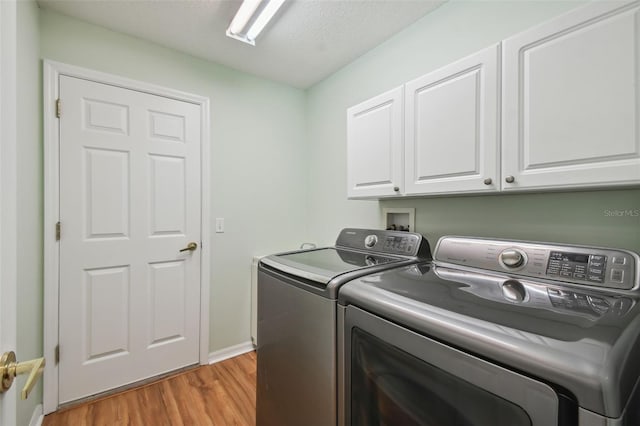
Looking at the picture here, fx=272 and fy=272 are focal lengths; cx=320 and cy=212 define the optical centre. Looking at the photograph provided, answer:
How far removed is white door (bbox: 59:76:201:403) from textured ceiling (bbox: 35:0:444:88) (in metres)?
0.41

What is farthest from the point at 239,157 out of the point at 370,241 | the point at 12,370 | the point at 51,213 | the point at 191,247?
the point at 12,370

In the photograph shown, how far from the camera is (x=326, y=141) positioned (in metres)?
2.48

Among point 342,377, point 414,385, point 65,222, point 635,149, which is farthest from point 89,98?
point 635,149

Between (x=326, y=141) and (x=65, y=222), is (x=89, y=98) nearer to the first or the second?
(x=65, y=222)

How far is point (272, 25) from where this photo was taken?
1.80 metres

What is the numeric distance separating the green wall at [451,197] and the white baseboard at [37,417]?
2125mm

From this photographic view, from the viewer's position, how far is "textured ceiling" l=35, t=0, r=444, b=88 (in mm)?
1606

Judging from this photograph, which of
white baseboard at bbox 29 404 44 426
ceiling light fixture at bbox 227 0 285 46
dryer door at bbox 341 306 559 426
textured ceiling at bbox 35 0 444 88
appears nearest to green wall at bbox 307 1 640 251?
textured ceiling at bbox 35 0 444 88

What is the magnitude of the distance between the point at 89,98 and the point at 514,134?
94.7 inches

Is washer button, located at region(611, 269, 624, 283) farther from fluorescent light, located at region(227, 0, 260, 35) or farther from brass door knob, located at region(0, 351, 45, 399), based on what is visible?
fluorescent light, located at region(227, 0, 260, 35)

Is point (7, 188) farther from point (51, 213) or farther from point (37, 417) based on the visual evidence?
point (37, 417)

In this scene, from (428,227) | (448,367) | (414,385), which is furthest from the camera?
(428,227)

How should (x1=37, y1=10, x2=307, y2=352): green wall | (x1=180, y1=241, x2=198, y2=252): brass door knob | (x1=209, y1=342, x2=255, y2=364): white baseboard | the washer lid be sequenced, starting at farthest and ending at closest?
(x1=209, y1=342, x2=255, y2=364): white baseboard
(x1=180, y1=241, x2=198, y2=252): brass door knob
(x1=37, y1=10, x2=307, y2=352): green wall
the washer lid

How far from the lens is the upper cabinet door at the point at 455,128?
1.10 metres
